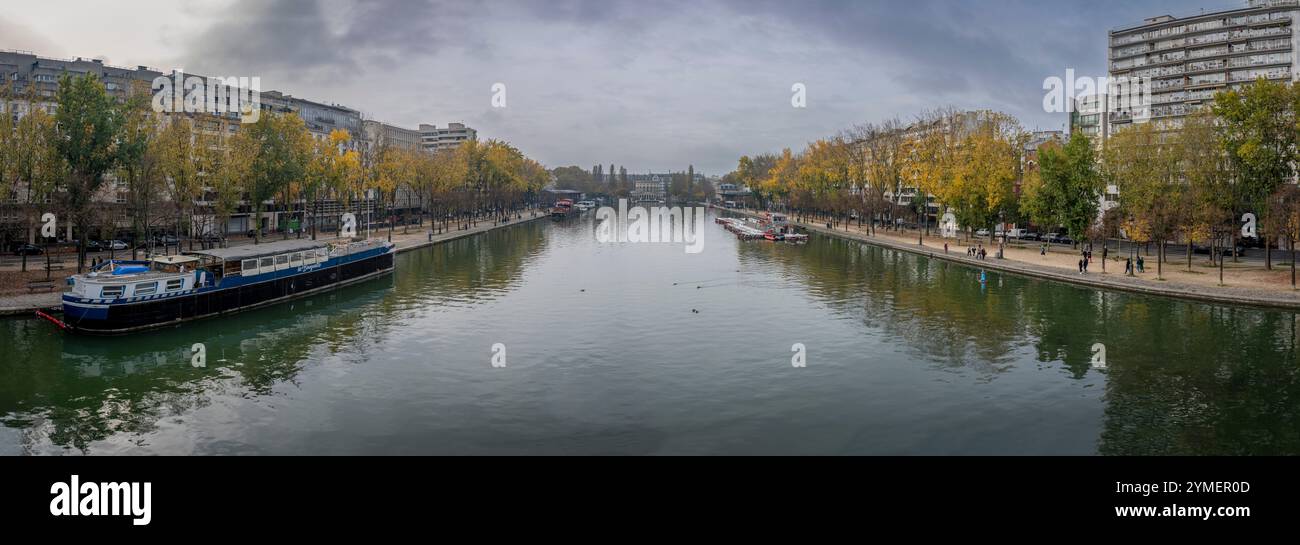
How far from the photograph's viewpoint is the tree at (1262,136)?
2463 inches

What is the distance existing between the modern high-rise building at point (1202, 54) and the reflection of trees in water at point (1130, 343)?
6633cm

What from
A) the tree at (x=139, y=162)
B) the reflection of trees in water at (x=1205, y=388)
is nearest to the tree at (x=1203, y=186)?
the reflection of trees in water at (x=1205, y=388)

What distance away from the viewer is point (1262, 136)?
6341 cm

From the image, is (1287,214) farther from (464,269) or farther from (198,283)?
(198,283)

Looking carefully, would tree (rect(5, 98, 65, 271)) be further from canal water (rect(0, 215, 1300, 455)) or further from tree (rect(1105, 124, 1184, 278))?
tree (rect(1105, 124, 1184, 278))

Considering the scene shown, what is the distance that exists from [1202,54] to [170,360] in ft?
427

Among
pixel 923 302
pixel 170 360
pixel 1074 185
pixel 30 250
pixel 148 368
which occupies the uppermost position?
pixel 1074 185

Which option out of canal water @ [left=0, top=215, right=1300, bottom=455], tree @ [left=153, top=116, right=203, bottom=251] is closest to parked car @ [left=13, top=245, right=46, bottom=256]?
tree @ [left=153, top=116, right=203, bottom=251]

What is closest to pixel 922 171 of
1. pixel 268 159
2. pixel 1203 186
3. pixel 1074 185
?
pixel 1074 185

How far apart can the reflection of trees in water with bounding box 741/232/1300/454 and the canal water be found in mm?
167

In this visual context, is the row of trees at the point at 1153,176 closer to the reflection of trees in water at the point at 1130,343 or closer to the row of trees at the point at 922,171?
the row of trees at the point at 922,171
